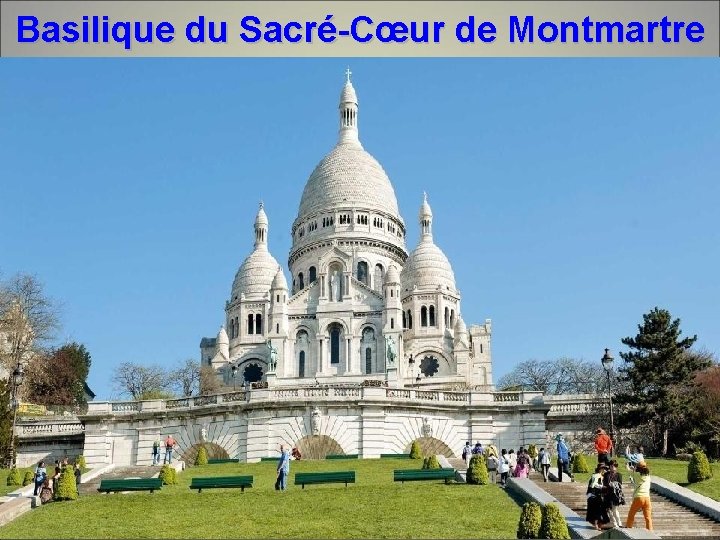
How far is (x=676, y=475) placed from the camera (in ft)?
102

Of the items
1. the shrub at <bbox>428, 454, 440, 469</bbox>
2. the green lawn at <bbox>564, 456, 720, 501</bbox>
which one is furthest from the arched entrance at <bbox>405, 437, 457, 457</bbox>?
the shrub at <bbox>428, 454, 440, 469</bbox>

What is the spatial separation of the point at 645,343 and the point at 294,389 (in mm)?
15620

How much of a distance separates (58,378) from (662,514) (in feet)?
171

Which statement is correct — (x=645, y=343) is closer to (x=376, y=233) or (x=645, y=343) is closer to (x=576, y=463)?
(x=576, y=463)

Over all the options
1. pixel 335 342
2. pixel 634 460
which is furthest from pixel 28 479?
pixel 335 342

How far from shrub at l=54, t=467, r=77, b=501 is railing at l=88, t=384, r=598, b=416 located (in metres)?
14.9

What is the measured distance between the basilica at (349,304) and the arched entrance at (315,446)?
97.7 ft

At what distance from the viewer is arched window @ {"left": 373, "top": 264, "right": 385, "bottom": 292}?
90344 millimetres

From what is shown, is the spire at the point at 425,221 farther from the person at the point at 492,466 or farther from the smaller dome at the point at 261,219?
the person at the point at 492,466

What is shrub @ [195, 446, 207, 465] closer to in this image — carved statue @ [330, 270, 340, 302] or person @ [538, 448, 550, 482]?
person @ [538, 448, 550, 482]

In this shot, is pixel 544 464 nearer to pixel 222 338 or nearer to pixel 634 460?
pixel 634 460

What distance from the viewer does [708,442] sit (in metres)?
41.1

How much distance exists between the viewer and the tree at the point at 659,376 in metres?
42.4

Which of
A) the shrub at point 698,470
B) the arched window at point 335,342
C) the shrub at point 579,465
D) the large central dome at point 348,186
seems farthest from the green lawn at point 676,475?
the large central dome at point 348,186
